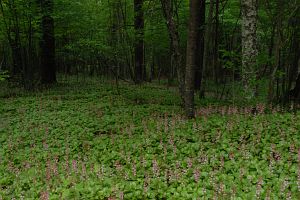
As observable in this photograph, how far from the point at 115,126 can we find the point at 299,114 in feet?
16.8

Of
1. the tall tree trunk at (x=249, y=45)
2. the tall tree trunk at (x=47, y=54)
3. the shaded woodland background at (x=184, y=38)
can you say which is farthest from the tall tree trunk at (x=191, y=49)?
the tall tree trunk at (x=47, y=54)

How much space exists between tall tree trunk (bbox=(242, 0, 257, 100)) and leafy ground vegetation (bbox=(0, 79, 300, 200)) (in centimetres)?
121

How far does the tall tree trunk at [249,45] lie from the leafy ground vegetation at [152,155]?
121 cm

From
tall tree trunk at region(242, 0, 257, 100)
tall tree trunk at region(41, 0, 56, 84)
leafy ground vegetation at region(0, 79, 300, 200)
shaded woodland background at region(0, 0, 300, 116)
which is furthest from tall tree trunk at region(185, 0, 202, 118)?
tall tree trunk at region(41, 0, 56, 84)

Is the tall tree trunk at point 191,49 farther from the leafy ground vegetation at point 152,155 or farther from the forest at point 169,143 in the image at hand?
the leafy ground vegetation at point 152,155

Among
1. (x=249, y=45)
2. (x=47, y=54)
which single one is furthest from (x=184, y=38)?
(x=249, y=45)

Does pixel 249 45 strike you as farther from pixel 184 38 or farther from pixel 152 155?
pixel 184 38

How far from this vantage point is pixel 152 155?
675 centimetres

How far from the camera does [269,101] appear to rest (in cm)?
910

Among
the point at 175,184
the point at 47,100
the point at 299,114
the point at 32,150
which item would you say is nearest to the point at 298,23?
the point at 299,114

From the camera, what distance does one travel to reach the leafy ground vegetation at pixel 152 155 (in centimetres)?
535

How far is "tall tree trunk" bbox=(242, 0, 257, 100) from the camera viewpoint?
9.75m

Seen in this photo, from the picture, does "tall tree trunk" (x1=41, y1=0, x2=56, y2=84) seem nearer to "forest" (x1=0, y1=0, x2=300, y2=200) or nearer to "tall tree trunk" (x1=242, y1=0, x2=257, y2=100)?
"forest" (x1=0, y1=0, x2=300, y2=200)

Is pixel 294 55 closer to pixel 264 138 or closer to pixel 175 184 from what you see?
pixel 264 138
